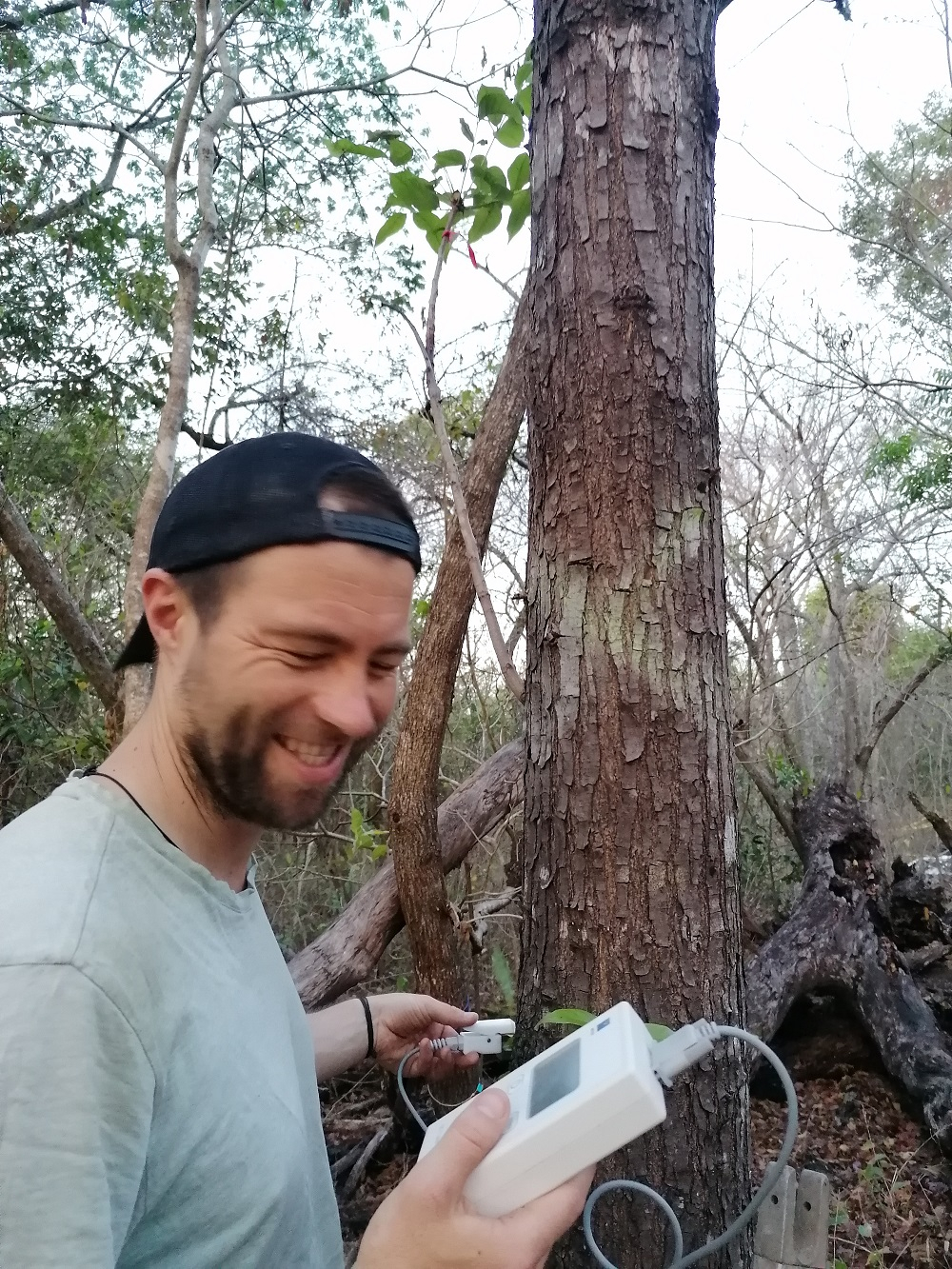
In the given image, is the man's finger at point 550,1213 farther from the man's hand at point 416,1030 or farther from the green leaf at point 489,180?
the green leaf at point 489,180

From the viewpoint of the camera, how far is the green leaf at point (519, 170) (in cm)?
166

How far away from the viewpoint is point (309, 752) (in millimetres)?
949

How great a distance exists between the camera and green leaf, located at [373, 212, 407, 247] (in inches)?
65.7

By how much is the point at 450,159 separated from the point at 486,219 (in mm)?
133

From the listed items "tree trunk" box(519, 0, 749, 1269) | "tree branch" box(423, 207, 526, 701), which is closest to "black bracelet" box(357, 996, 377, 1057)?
"tree trunk" box(519, 0, 749, 1269)

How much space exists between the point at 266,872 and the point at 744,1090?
4.62 meters

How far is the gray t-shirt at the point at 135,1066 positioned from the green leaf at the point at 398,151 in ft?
4.76

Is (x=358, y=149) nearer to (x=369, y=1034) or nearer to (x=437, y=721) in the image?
(x=369, y=1034)

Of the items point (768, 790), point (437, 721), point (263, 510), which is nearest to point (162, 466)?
point (437, 721)

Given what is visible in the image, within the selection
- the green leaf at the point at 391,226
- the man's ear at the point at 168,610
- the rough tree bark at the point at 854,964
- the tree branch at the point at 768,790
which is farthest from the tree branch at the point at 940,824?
the man's ear at the point at 168,610

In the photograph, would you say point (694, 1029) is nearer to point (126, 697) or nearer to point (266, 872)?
point (126, 697)

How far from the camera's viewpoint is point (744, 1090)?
4.10 ft

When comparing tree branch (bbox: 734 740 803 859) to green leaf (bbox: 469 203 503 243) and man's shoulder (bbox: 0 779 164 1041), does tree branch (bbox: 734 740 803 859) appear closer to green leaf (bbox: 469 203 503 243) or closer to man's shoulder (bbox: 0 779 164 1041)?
green leaf (bbox: 469 203 503 243)

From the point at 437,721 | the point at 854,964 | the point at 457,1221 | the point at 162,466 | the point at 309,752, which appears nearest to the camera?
the point at 457,1221
